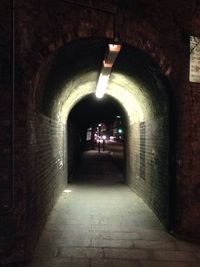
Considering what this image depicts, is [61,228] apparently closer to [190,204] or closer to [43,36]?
[190,204]

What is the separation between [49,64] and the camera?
5789mm

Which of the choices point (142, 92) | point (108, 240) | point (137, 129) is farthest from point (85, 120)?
point (108, 240)

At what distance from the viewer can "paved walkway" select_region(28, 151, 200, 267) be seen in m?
5.02

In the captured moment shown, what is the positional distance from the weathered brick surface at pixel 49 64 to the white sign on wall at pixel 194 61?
0.12m

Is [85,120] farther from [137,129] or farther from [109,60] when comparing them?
[109,60]

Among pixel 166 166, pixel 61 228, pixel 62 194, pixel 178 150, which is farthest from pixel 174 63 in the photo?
pixel 62 194

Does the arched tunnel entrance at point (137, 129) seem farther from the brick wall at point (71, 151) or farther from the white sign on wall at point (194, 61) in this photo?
the brick wall at point (71, 151)

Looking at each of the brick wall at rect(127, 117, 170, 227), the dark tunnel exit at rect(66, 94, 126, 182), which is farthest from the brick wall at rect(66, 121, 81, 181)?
the brick wall at rect(127, 117, 170, 227)

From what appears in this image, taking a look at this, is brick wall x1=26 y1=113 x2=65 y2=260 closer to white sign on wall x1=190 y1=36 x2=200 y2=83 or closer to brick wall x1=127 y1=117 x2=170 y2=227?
brick wall x1=127 y1=117 x2=170 y2=227

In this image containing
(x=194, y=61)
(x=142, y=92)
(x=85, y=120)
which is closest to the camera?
(x=194, y=61)

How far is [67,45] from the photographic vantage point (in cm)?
575

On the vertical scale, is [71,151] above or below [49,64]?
below

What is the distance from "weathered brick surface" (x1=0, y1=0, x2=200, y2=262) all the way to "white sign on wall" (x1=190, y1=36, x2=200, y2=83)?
0.41ft

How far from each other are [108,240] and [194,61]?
4.13 m
